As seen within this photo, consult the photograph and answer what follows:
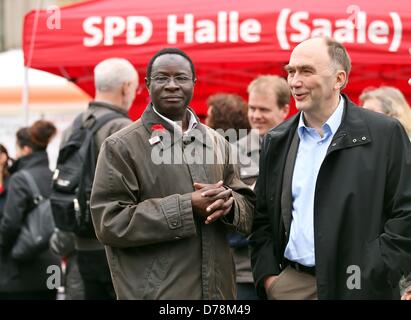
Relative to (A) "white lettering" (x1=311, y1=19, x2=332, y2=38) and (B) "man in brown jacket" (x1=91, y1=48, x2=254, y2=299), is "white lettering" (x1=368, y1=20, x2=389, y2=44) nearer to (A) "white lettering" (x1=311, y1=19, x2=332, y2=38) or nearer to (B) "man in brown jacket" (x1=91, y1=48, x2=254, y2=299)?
(A) "white lettering" (x1=311, y1=19, x2=332, y2=38)

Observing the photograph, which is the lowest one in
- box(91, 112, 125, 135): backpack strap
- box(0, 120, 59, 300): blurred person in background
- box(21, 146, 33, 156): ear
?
box(0, 120, 59, 300): blurred person in background

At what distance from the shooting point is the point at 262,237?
4.84m

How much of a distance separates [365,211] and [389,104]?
204cm

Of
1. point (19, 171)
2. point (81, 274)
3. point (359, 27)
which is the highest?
point (359, 27)

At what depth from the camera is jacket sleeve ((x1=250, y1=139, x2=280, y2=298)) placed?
4.78 m

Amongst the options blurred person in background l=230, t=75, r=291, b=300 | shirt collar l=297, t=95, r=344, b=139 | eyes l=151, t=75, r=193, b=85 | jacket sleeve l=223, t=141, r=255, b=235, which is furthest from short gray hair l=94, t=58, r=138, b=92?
shirt collar l=297, t=95, r=344, b=139

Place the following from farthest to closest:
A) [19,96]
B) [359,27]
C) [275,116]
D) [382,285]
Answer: [19,96] < [359,27] < [275,116] < [382,285]

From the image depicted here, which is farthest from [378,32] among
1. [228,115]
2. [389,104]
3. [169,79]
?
[169,79]

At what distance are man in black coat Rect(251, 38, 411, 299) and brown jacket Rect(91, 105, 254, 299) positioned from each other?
0.30 meters

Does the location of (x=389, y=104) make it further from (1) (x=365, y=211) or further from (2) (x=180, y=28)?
(2) (x=180, y=28)
